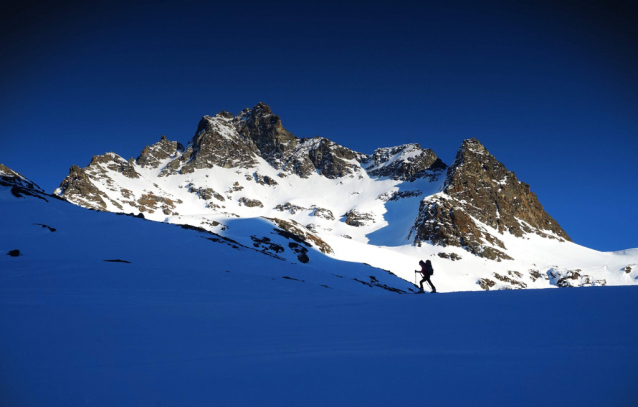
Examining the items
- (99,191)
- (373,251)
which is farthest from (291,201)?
(373,251)

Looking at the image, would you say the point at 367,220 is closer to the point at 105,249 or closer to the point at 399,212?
the point at 399,212

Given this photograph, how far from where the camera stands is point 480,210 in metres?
127

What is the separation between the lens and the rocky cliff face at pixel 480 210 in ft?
355

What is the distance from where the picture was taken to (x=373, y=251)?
75.1m

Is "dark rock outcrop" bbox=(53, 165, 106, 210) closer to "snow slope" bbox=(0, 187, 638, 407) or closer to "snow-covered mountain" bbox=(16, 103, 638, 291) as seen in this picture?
"snow-covered mountain" bbox=(16, 103, 638, 291)

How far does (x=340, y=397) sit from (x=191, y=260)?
1738 centimetres

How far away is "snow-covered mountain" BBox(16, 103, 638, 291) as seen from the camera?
274 ft

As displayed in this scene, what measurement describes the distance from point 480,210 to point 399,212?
37509 millimetres

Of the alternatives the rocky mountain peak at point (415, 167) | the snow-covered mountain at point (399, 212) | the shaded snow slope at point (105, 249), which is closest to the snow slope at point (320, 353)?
the shaded snow slope at point (105, 249)

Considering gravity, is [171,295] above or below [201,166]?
below

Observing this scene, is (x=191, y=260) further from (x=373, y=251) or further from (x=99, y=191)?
(x=99, y=191)

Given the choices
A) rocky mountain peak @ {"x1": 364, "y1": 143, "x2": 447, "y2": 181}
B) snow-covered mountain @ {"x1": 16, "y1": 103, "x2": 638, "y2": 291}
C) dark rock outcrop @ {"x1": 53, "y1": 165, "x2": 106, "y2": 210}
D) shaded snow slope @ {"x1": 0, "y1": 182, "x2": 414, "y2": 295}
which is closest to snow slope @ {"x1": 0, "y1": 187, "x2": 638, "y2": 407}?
shaded snow slope @ {"x1": 0, "y1": 182, "x2": 414, "y2": 295}

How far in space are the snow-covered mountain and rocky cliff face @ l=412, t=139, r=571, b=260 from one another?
19.5 inches

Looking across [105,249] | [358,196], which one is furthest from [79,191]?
[358,196]
